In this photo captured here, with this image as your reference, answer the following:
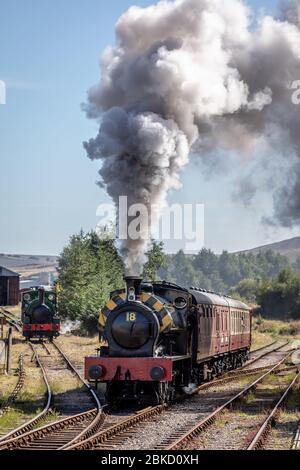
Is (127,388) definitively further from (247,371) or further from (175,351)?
(247,371)

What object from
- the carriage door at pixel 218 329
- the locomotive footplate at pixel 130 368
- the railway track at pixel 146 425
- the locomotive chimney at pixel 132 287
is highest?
the locomotive chimney at pixel 132 287

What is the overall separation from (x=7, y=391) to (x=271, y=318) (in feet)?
190

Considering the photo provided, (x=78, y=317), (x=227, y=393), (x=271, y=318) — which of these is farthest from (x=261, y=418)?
(x=271, y=318)

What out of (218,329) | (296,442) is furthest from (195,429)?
(218,329)

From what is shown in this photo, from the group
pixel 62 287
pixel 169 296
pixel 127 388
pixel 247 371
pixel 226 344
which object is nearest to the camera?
pixel 127 388

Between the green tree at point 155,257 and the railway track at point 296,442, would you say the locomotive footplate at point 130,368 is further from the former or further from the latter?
the green tree at point 155,257

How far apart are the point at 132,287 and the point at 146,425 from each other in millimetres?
3231

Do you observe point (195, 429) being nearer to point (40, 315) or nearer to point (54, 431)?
point (54, 431)

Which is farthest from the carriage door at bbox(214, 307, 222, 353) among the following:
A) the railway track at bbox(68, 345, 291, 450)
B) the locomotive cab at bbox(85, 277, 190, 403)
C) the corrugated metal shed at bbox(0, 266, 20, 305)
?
the corrugated metal shed at bbox(0, 266, 20, 305)

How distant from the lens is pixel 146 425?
14.4m

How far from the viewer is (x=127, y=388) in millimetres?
16750

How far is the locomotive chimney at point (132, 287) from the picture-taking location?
16422 millimetres

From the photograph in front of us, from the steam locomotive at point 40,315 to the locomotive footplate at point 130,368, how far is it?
2117 cm

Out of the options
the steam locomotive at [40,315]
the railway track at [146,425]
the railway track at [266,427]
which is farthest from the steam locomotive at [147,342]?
the steam locomotive at [40,315]
